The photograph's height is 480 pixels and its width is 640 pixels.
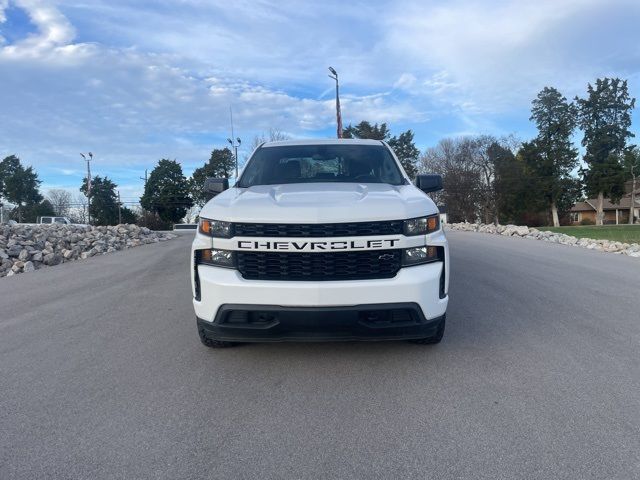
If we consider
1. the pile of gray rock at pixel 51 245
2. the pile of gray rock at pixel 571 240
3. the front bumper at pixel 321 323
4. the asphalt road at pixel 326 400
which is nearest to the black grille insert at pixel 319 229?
the front bumper at pixel 321 323

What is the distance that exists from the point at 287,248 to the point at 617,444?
2.42 m

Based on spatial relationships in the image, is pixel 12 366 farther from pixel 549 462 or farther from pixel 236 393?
pixel 549 462

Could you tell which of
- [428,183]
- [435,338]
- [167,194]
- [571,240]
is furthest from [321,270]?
[167,194]

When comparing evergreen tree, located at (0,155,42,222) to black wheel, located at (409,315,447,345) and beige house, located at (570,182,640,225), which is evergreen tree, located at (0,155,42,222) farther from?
beige house, located at (570,182,640,225)

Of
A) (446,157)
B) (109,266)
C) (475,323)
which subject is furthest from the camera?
(446,157)

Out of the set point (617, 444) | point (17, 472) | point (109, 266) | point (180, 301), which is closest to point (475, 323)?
point (617, 444)

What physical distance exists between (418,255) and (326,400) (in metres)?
1.30

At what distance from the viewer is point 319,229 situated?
3883mm

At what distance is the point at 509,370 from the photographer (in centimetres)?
413

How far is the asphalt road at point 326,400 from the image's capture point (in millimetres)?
2846

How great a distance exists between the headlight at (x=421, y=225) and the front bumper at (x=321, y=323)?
22.5 inches

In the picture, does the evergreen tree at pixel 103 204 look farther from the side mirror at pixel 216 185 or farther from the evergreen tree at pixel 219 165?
the side mirror at pixel 216 185

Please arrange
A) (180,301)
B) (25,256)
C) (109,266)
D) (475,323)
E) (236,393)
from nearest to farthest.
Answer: (236,393), (475,323), (180,301), (109,266), (25,256)

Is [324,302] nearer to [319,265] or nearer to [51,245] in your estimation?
[319,265]
